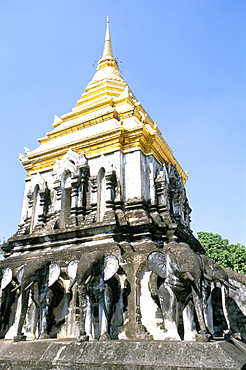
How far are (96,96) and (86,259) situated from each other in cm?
1016

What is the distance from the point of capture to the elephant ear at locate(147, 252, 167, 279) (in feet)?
27.9

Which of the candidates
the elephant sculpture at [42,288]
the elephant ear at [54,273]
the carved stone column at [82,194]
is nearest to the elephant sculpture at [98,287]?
the elephant ear at [54,273]

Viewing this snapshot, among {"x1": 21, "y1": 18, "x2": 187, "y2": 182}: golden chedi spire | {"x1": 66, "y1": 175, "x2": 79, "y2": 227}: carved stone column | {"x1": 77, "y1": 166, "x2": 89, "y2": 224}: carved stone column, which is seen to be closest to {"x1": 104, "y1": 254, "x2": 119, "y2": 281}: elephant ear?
{"x1": 66, "y1": 175, "x2": 79, "y2": 227}: carved stone column

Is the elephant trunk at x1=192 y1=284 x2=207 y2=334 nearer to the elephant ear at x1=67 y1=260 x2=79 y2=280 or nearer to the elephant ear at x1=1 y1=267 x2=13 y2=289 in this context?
the elephant ear at x1=67 y1=260 x2=79 y2=280

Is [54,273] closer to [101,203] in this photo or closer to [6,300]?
[6,300]

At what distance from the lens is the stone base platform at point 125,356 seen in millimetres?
6020

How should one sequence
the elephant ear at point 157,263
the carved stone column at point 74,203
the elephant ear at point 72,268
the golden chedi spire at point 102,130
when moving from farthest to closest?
the golden chedi spire at point 102,130 < the carved stone column at point 74,203 < the elephant ear at point 72,268 < the elephant ear at point 157,263

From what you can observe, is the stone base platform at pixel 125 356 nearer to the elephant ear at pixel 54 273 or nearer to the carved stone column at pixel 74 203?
the elephant ear at pixel 54 273

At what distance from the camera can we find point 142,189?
12.2m

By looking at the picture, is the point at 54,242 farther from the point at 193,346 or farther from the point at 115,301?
the point at 193,346

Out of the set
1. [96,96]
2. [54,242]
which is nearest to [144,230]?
[54,242]

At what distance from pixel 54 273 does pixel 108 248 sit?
70.5 inches

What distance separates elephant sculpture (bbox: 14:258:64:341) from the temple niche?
30 millimetres

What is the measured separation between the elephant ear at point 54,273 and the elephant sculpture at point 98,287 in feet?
3.50
